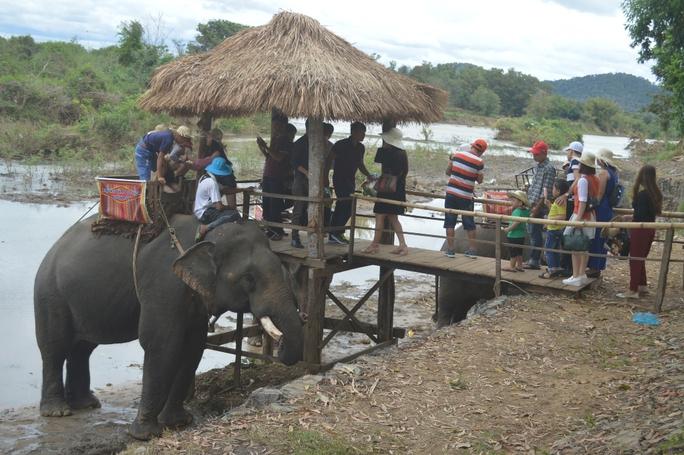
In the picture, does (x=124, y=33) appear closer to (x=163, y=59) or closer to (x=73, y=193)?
(x=163, y=59)

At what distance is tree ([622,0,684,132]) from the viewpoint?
19.0 meters

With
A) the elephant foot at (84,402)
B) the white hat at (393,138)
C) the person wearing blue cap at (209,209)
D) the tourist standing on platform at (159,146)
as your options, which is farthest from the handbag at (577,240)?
the elephant foot at (84,402)

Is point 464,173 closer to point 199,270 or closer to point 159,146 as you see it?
point 159,146

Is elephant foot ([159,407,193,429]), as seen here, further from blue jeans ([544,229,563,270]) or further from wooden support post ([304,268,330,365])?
blue jeans ([544,229,563,270])

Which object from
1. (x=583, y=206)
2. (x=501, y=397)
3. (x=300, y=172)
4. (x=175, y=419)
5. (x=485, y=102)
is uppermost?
(x=485, y=102)

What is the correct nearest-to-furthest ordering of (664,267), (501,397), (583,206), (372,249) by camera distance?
(501,397) → (664,267) → (583,206) → (372,249)

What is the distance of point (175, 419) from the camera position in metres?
8.41

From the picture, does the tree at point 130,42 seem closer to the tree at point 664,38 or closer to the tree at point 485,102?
the tree at point 664,38

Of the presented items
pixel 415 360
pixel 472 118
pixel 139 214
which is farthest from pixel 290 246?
pixel 472 118

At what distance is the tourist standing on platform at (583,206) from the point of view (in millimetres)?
9016

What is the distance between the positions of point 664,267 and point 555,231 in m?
1.38

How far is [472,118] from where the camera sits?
7356 cm

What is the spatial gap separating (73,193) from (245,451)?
18.7 meters

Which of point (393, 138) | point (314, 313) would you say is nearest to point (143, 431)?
point (314, 313)
